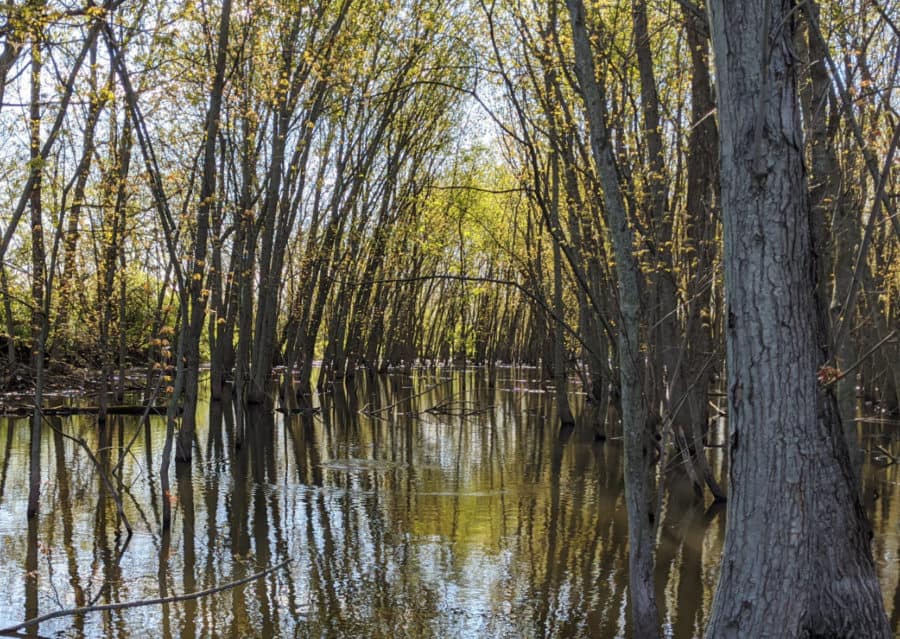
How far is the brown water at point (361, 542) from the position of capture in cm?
603

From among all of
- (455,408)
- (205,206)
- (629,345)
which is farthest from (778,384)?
(455,408)

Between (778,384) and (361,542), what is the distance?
5319mm

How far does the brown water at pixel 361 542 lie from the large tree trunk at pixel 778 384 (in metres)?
2.61

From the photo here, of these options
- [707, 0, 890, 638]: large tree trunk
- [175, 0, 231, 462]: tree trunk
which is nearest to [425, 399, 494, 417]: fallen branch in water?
[175, 0, 231, 462]: tree trunk

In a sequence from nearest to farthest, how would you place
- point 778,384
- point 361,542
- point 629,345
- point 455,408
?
point 778,384, point 629,345, point 361,542, point 455,408

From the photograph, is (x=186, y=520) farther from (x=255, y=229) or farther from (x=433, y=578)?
(x=255, y=229)

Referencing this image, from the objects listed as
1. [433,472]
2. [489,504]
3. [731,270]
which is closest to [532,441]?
[433,472]

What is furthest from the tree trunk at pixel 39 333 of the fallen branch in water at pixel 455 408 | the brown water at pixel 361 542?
the fallen branch in water at pixel 455 408

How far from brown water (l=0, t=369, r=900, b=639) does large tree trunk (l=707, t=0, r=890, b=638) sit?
8.55ft

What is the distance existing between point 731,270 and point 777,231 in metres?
0.22

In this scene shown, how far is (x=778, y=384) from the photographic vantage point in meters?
3.39

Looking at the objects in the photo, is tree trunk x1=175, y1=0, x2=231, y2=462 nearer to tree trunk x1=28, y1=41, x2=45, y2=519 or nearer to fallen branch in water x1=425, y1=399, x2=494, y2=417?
tree trunk x1=28, y1=41, x2=45, y2=519

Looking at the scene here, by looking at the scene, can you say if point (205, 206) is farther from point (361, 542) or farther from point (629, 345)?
point (629, 345)

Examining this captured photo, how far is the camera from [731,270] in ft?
11.4
